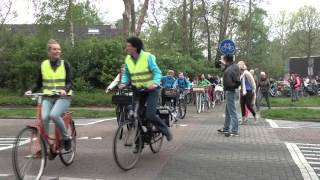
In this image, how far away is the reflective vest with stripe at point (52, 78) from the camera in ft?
25.7

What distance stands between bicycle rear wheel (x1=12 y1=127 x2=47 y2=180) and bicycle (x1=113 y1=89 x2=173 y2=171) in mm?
1049

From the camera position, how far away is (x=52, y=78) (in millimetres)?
7844

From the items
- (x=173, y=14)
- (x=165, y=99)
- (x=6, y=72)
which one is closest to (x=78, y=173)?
(x=165, y=99)

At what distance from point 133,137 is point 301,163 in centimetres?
271

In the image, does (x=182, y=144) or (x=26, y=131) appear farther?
(x=182, y=144)

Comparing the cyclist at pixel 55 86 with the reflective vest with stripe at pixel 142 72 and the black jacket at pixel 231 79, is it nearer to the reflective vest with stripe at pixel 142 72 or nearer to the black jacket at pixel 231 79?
the reflective vest with stripe at pixel 142 72

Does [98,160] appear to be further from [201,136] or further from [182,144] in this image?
[201,136]

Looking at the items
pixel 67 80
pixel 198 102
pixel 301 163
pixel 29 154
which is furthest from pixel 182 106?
pixel 29 154

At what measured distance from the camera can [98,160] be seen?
885cm

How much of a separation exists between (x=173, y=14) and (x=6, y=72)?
18.2 m

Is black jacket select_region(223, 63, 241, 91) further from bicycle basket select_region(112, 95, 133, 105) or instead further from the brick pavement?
bicycle basket select_region(112, 95, 133, 105)

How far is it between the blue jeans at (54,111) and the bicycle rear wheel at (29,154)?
16.7 inches

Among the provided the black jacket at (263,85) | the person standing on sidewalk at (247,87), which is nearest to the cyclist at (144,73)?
the person standing on sidewalk at (247,87)

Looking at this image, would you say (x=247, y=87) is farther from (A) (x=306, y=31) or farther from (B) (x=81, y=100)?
(A) (x=306, y=31)
